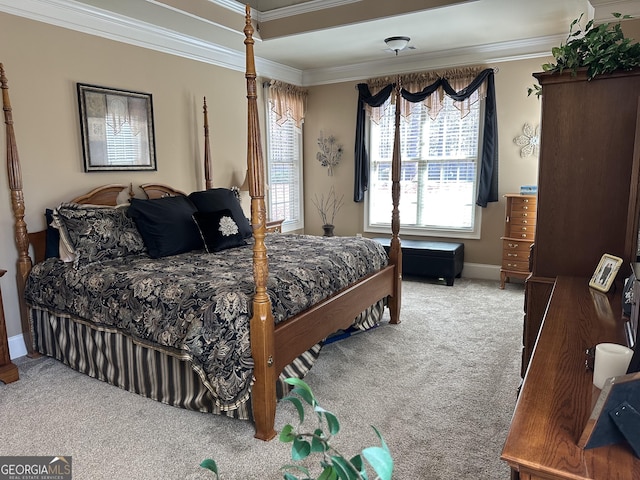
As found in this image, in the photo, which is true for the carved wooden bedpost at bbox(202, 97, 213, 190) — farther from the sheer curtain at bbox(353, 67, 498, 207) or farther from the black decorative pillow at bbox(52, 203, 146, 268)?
the sheer curtain at bbox(353, 67, 498, 207)

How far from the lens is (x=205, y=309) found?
88.0 inches

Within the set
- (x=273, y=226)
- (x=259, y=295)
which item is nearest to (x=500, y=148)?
(x=273, y=226)

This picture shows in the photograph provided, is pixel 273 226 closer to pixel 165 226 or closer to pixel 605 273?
pixel 165 226

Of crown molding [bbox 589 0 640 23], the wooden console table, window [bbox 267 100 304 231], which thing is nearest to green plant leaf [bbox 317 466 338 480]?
the wooden console table

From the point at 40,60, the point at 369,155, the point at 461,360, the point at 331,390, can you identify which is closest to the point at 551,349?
the point at 331,390

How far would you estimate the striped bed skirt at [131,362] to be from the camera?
7.91 ft

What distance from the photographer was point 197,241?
349cm

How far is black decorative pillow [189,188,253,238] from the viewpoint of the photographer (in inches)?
148

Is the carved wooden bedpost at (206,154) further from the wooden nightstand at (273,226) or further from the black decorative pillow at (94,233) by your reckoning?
the black decorative pillow at (94,233)

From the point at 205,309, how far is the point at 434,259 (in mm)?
3405

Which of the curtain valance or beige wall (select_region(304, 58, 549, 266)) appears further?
the curtain valance

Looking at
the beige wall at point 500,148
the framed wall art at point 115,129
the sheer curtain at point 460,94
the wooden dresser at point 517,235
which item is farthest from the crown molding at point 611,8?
the framed wall art at point 115,129

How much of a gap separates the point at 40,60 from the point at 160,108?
1.07 m

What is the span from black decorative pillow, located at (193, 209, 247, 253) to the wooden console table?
239 centimetres
